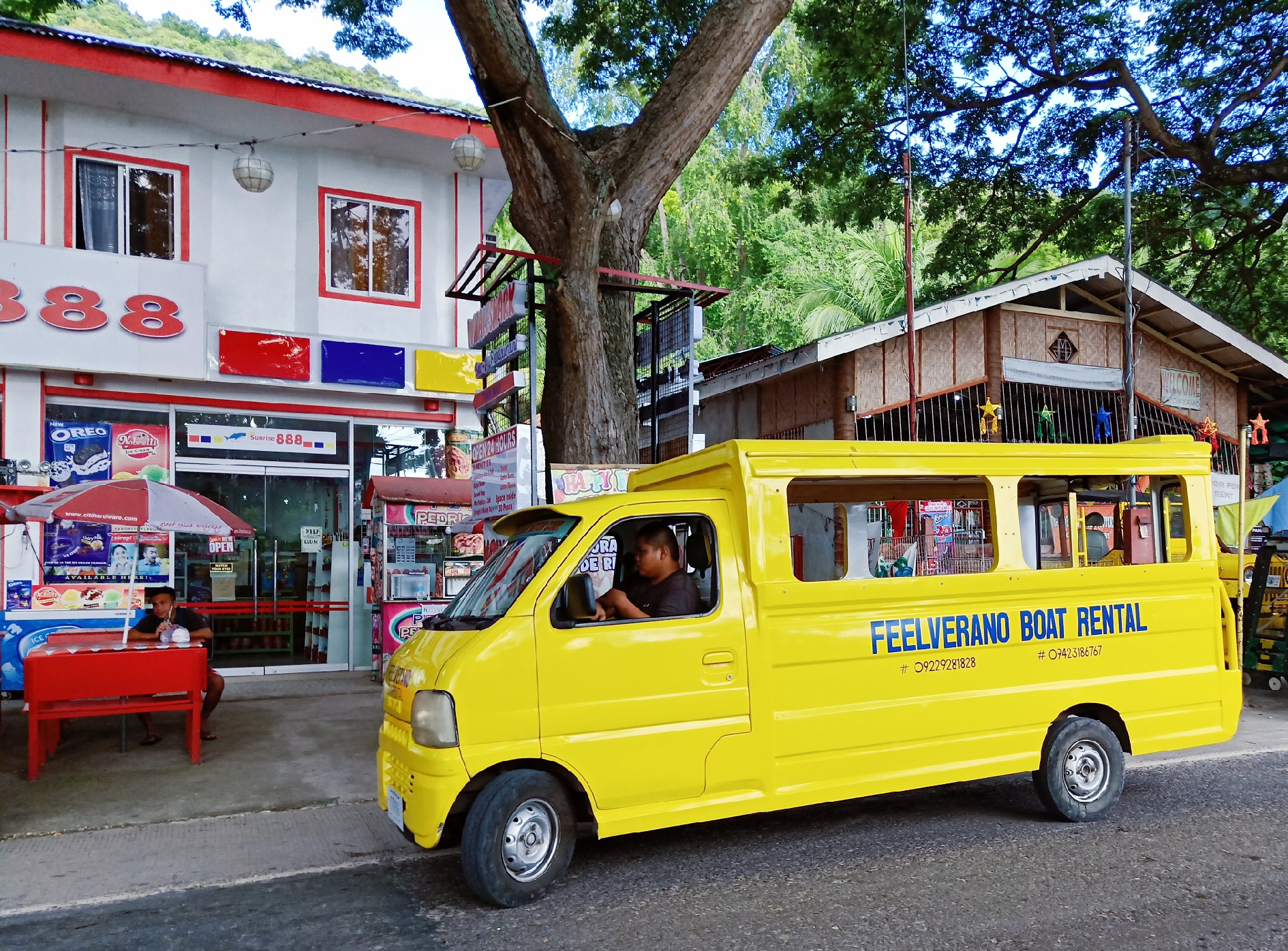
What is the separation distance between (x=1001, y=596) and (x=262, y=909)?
14.0 feet

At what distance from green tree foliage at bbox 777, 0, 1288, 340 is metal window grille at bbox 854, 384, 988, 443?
297 cm

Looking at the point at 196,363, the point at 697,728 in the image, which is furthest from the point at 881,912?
the point at 196,363

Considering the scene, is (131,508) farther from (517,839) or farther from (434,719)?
(517,839)

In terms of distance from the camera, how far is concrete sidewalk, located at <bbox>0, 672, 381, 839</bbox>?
21.1 ft

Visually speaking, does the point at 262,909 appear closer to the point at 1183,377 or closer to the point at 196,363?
the point at 196,363

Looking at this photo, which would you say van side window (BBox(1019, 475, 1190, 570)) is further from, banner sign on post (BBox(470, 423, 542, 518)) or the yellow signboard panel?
the yellow signboard panel

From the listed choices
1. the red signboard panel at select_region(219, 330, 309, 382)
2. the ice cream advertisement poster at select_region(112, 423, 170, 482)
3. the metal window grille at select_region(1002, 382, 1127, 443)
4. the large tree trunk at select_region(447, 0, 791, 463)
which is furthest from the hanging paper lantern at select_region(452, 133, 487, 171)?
the metal window grille at select_region(1002, 382, 1127, 443)

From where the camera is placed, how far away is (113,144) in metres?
11.4

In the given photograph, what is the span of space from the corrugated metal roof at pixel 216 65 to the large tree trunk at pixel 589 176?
4.10m

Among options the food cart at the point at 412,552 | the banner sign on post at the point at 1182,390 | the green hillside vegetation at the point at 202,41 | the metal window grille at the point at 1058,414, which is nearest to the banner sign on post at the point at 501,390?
the food cart at the point at 412,552

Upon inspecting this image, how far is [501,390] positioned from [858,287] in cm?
2134

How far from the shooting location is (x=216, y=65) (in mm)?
10906

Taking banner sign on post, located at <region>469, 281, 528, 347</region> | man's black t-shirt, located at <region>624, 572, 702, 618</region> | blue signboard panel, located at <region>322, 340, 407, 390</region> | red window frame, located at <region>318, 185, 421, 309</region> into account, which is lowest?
man's black t-shirt, located at <region>624, 572, 702, 618</region>

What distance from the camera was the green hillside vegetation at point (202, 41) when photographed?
24750 millimetres
